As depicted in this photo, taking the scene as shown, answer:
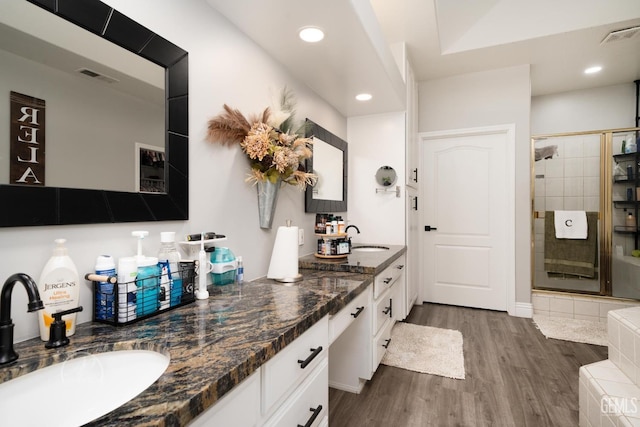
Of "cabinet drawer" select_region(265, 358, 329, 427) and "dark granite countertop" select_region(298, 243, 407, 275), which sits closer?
"cabinet drawer" select_region(265, 358, 329, 427)

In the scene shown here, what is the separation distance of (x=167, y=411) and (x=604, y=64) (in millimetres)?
4670

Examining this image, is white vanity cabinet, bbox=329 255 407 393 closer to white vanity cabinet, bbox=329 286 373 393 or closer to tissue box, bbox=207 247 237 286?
white vanity cabinet, bbox=329 286 373 393

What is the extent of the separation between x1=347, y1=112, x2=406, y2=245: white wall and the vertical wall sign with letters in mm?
2664

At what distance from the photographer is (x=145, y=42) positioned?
1.15 metres

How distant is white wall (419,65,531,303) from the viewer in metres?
3.47

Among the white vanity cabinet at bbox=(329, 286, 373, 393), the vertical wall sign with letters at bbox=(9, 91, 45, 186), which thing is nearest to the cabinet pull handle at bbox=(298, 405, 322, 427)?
the white vanity cabinet at bbox=(329, 286, 373, 393)

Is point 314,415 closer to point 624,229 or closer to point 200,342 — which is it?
point 200,342

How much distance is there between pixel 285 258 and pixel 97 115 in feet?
3.20

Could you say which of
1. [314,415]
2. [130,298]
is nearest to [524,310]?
[314,415]

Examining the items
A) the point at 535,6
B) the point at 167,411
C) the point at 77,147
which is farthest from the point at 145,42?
the point at 535,6

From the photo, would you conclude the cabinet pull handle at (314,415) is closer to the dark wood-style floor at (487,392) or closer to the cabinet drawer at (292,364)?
the cabinet drawer at (292,364)

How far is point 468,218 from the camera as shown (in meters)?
3.79

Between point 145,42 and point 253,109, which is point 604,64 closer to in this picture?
point 253,109

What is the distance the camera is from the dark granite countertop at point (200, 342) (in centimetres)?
59
